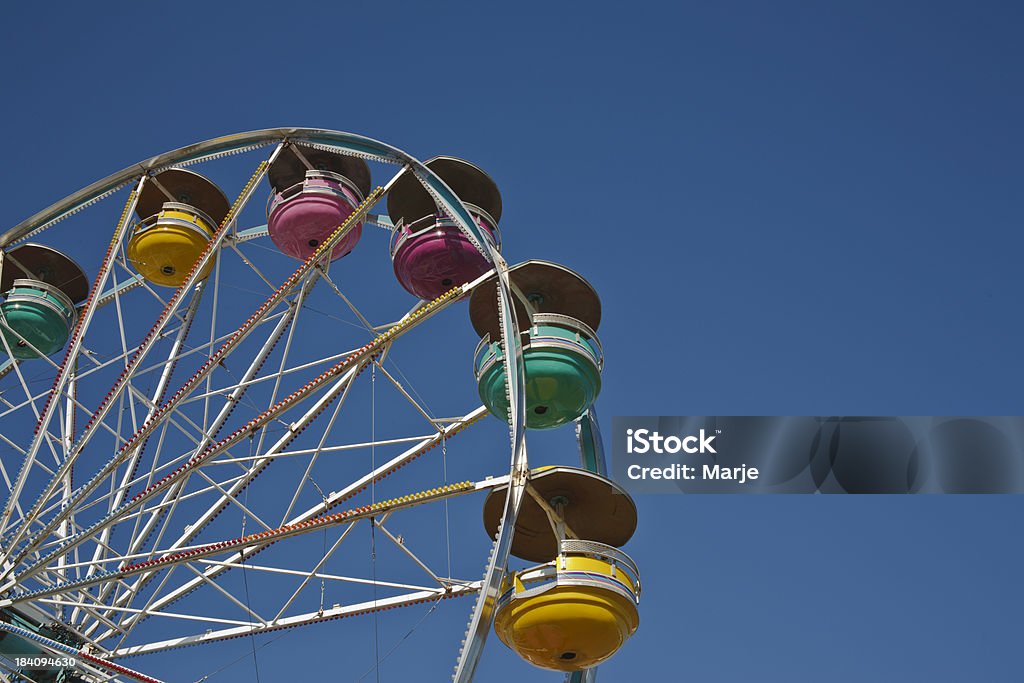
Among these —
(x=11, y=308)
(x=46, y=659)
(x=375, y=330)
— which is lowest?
(x=46, y=659)

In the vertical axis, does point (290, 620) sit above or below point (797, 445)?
below

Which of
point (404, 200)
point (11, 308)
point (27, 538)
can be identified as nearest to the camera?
point (27, 538)

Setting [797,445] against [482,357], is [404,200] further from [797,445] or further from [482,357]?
[797,445]

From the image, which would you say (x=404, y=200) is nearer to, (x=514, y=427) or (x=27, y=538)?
(x=514, y=427)

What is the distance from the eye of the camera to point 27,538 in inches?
548

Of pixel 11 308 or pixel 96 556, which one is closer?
pixel 96 556

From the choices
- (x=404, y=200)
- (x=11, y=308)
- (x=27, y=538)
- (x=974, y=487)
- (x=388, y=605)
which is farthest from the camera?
(x=11, y=308)

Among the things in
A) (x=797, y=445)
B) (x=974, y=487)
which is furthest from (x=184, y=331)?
(x=974, y=487)

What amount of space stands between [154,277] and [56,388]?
140 inches

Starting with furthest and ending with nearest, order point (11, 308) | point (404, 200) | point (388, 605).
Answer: point (11, 308) < point (404, 200) < point (388, 605)

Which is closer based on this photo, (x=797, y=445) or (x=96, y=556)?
(x=797, y=445)

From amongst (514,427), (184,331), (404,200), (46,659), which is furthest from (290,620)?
(404,200)

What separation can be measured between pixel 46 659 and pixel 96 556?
1.87 m

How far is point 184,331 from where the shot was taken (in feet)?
52.1
